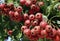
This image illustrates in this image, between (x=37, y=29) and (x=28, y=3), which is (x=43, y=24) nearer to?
(x=37, y=29)

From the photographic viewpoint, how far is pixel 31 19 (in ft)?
2.64

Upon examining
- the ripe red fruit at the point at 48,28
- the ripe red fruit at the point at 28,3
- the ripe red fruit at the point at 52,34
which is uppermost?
the ripe red fruit at the point at 28,3

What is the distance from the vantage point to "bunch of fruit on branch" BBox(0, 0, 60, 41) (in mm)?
744

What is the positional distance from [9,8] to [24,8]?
0.06 m

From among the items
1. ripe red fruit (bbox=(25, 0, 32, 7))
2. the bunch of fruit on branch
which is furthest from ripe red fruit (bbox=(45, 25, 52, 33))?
ripe red fruit (bbox=(25, 0, 32, 7))

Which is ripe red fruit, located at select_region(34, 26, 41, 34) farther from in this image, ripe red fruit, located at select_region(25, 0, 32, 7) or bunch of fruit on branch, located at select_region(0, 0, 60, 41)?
ripe red fruit, located at select_region(25, 0, 32, 7)

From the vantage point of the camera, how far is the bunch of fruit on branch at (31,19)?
744 mm

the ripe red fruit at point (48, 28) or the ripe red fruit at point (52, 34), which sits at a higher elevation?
the ripe red fruit at point (48, 28)

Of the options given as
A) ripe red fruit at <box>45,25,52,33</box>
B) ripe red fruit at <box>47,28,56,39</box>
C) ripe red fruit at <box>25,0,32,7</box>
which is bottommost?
ripe red fruit at <box>47,28,56,39</box>

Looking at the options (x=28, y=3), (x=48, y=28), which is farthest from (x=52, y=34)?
(x=28, y=3)

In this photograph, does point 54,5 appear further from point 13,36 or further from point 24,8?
point 13,36

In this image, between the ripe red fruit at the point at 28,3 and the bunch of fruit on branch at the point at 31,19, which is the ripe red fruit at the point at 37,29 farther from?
the ripe red fruit at the point at 28,3

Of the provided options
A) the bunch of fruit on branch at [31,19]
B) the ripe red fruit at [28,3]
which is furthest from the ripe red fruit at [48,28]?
the ripe red fruit at [28,3]

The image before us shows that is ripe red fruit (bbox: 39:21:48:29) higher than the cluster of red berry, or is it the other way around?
ripe red fruit (bbox: 39:21:48:29)
